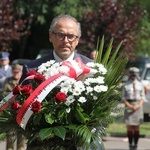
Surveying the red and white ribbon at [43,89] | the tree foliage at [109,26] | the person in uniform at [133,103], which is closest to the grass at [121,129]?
the person in uniform at [133,103]

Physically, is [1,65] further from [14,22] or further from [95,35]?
[14,22]

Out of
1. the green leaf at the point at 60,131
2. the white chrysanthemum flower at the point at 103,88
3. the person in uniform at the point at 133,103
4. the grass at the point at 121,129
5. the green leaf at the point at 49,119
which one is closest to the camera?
the green leaf at the point at 60,131

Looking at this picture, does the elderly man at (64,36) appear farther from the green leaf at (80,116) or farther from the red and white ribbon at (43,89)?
the green leaf at (80,116)

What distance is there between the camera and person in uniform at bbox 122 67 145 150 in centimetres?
1541

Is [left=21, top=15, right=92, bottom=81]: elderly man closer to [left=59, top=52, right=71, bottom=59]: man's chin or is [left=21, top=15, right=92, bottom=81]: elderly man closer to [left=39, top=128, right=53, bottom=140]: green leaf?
[left=59, top=52, right=71, bottom=59]: man's chin

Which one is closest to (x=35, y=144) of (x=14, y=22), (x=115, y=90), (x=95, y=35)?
(x=115, y=90)

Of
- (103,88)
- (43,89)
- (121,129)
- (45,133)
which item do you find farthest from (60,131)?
(121,129)

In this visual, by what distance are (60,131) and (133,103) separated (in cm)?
1043

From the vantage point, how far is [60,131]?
5375mm

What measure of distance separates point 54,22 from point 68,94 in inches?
34.4

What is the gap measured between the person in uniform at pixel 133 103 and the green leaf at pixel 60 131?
9918mm

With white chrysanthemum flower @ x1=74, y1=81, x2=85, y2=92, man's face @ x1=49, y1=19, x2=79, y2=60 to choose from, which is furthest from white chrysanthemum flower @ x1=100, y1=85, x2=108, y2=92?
man's face @ x1=49, y1=19, x2=79, y2=60

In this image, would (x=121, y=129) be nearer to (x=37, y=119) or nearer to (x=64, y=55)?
(x=64, y=55)

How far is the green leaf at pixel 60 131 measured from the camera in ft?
17.5
